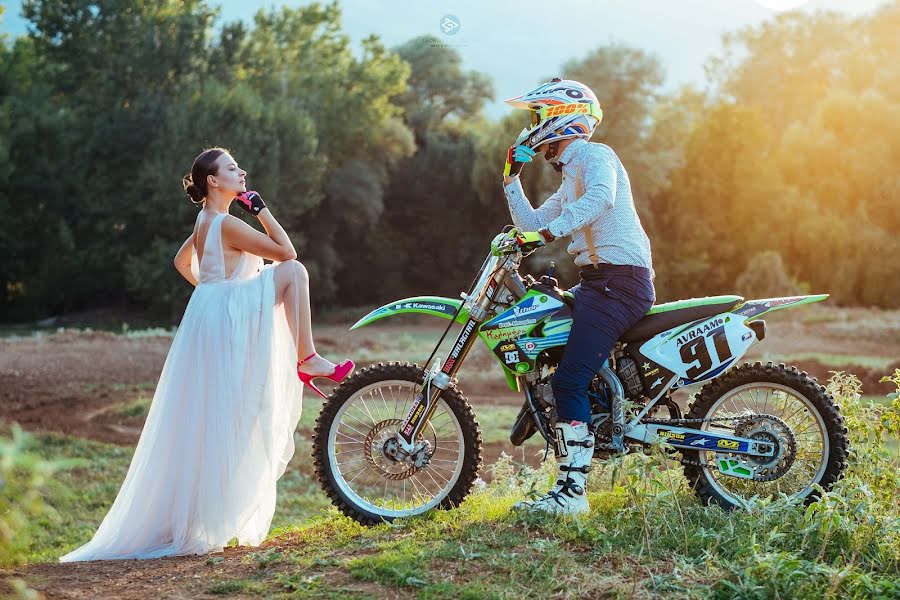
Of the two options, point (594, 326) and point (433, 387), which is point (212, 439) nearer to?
point (433, 387)

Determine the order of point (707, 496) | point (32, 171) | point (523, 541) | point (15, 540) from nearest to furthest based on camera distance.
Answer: point (15, 540)
point (523, 541)
point (707, 496)
point (32, 171)

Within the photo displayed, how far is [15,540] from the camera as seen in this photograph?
2865 mm

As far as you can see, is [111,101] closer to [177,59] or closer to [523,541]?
[177,59]

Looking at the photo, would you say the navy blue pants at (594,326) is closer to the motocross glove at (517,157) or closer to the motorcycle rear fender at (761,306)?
the motorcycle rear fender at (761,306)

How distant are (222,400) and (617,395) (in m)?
2.04

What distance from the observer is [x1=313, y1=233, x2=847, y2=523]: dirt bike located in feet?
16.3

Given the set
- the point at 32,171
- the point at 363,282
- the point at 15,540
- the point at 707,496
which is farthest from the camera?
the point at 363,282

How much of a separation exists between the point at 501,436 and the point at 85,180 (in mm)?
20761

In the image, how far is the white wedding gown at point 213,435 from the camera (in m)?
4.97

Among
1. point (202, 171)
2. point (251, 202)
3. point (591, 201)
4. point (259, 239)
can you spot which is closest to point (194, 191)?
point (202, 171)

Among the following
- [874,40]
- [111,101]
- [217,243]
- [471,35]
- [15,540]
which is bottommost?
[15,540]

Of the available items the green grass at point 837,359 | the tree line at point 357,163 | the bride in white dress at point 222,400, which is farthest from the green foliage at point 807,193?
the bride in white dress at point 222,400

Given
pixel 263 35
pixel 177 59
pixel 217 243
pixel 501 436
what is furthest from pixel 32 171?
pixel 217 243

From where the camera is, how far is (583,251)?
5.04m
